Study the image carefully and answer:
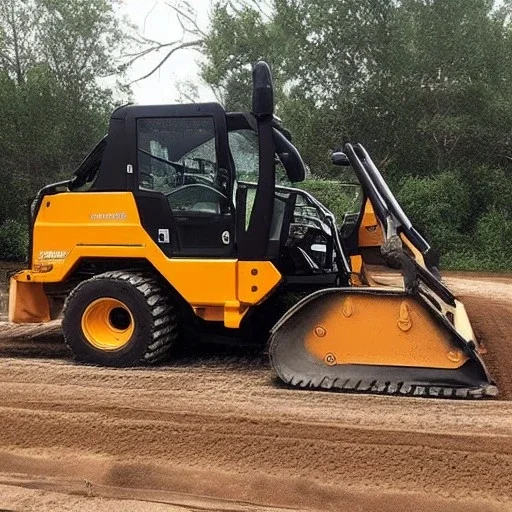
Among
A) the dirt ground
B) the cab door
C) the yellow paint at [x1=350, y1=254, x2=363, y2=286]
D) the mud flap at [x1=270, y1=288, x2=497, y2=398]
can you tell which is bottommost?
the dirt ground

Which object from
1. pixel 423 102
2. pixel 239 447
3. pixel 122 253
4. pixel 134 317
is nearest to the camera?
pixel 239 447

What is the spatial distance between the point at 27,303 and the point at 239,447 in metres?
2.98

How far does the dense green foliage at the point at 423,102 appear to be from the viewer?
17312mm

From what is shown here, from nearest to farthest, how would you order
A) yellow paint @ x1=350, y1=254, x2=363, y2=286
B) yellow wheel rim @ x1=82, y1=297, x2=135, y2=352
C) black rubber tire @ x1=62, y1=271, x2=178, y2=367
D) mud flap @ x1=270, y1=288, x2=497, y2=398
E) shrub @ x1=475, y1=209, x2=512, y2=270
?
mud flap @ x1=270, y1=288, x2=497, y2=398 < black rubber tire @ x1=62, y1=271, x2=178, y2=367 < yellow wheel rim @ x1=82, y1=297, x2=135, y2=352 < yellow paint @ x1=350, y1=254, x2=363, y2=286 < shrub @ x1=475, y1=209, x2=512, y2=270

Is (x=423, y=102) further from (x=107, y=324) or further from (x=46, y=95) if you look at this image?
(x=107, y=324)

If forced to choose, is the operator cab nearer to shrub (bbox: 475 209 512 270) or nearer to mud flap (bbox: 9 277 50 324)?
mud flap (bbox: 9 277 50 324)

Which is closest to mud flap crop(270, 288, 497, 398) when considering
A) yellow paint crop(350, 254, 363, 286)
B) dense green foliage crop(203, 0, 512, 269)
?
yellow paint crop(350, 254, 363, 286)

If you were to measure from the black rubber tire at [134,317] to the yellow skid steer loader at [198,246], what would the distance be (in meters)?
0.01

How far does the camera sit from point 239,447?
12.7 ft

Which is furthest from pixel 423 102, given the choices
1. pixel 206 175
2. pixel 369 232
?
pixel 206 175

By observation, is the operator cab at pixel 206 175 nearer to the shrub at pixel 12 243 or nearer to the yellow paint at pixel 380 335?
the yellow paint at pixel 380 335

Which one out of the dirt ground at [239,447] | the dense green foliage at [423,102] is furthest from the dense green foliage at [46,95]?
the dirt ground at [239,447]

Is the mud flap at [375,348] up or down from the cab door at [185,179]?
down

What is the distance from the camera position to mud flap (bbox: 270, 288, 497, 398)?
14.7 ft
